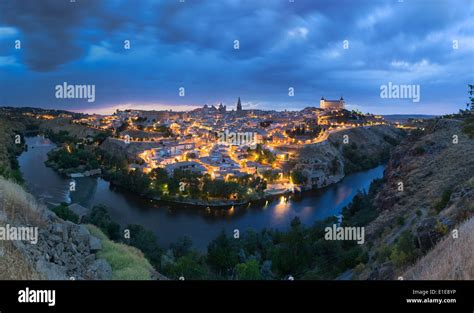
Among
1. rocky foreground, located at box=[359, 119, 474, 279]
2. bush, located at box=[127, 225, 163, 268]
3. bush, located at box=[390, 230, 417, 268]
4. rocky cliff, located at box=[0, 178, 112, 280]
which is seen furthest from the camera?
bush, located at box=[127, 225, 163, 268]

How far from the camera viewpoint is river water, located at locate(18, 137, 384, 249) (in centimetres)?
1122

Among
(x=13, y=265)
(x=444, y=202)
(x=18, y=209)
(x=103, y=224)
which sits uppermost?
(x=18, y=209)

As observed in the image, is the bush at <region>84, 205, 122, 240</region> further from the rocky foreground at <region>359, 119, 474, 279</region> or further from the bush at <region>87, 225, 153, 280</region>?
the rocky foreground at <region>359, 119, 474, 279</region>

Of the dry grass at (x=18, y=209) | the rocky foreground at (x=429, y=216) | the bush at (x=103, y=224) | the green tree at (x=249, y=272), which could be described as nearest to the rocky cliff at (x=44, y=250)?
the dry grass at (x=18, y=209)

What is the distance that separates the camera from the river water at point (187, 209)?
36.8 ft

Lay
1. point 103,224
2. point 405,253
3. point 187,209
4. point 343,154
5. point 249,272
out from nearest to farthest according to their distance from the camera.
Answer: point 405,253 < point 249,272 < point 103,224 < point 187,209 < point 343,154

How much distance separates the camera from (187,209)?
13.4 meters

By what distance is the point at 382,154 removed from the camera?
25141 mm

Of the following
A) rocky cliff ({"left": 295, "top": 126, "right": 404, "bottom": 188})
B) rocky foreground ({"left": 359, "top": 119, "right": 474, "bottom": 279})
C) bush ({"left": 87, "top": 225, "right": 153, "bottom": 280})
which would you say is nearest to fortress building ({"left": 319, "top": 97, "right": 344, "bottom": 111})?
rocky cliff ({"left": 295, "top": 126, "right": 404, "bottom": 188})

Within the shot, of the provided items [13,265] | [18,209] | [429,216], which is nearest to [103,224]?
[18,209]

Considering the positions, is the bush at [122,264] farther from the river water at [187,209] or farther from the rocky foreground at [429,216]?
the river water at [187,209]

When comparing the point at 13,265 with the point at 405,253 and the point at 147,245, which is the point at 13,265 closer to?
the point at 405,253
